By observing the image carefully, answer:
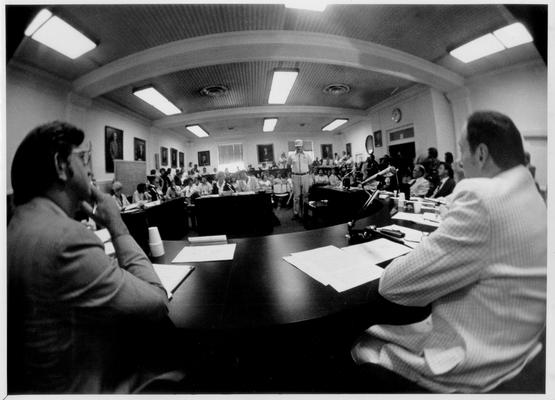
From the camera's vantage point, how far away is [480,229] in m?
0.63

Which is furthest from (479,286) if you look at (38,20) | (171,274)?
(38,20)

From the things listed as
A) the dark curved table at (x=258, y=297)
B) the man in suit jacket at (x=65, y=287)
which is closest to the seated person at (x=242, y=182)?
the dark curved table at (x=258, y=297)

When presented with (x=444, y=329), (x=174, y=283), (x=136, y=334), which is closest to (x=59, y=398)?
(x=136, y=334)

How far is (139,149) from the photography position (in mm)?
2566

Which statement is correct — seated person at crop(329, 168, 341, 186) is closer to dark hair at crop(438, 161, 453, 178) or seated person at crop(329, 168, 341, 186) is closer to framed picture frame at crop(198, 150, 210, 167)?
dark hair at crop(438, 161, 453, 178)

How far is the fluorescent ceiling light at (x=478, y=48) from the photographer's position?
146cm

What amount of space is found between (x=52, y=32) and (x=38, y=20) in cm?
10

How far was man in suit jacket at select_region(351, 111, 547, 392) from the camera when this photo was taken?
2.10 feet

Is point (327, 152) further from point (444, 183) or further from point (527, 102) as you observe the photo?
point (527, 102)

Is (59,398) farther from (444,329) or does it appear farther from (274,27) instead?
(274,27)

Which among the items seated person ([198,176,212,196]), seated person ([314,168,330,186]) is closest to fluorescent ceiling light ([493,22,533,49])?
seated person ([314,168,330,186])

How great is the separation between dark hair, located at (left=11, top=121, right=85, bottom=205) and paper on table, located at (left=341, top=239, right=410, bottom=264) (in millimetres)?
1284

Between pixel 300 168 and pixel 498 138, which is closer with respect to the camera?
pixel 498 138

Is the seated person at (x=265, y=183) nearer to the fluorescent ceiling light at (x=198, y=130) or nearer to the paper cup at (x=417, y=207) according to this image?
the fluorescent ceiling light at (x=198, y=130)
